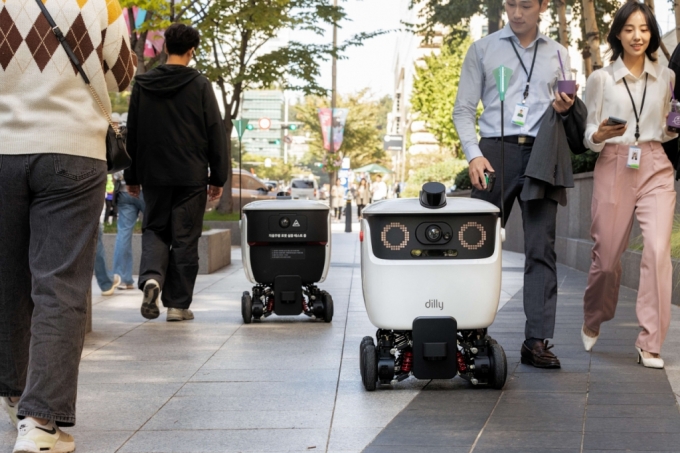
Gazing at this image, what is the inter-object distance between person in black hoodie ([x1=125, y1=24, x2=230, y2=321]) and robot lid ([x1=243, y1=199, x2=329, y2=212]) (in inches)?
12.2

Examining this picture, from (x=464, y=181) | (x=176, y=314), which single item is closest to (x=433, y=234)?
(x=176, y=314)

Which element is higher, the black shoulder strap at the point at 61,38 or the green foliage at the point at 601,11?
the green foliage at the point at 601,11

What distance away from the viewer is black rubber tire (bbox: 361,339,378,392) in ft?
17.2

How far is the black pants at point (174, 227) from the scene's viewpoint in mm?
8047

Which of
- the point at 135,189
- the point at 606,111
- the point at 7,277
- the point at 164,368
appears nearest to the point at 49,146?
the point at 7,277

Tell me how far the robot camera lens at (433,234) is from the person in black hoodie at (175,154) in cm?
308

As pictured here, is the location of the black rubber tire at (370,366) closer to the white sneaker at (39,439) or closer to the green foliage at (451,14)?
the white sneaker at (39,439)

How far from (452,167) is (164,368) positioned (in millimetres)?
34223

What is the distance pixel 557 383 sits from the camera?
5.51m

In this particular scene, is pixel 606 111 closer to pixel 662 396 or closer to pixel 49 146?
pixel 662 396

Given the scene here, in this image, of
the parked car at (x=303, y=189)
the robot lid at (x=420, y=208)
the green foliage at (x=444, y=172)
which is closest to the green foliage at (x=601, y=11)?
the robot lid at (x=420, y=208)

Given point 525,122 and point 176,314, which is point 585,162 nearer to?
point 176,314

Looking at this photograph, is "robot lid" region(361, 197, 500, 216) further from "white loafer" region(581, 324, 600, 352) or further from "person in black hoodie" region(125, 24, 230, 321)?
"person in black hoodie" region(125, 24, 230, 321)

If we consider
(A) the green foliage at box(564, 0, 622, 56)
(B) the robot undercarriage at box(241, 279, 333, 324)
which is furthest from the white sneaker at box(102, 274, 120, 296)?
(A) the green foliage at box(564, 0, 622, 56)
